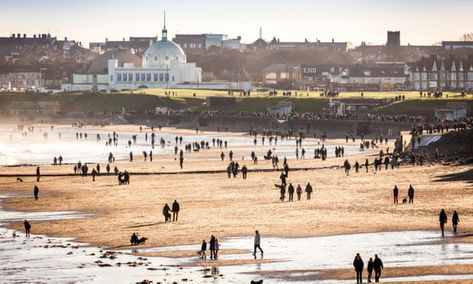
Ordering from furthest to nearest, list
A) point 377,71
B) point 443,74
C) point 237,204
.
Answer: point 377,71, point 443,74, point 237,204

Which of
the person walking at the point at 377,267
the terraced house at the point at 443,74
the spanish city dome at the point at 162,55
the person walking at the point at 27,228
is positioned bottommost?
the person walking at the point at 377,267

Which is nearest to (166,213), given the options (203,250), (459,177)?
(203,250)

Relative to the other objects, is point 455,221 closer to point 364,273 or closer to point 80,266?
point 364,273

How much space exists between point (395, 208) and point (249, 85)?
119 metres

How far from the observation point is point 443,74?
151 meters

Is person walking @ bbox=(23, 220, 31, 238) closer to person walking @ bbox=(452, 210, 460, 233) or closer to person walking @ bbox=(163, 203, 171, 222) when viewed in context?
person walking @ bbox=(163, 203, 171, 222)

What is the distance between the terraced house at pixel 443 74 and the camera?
148875 millimetres

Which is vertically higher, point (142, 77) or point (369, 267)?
point (142, 77)

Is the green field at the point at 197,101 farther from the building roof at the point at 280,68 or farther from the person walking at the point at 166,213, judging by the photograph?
the person walking at the point at 166,213

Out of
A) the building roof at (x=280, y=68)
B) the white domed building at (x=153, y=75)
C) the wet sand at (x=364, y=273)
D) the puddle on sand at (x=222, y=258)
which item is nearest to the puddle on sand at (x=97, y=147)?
the puddle on sand at (x=222, y=258)

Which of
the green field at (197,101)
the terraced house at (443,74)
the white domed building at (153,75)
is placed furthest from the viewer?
the white domed building at (153,75)

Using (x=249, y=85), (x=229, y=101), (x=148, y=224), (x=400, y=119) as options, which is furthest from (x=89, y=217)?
(x=249, y=85)

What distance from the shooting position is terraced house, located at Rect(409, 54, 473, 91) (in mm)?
148875

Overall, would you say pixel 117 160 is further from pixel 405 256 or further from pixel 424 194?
pixel 405 256
